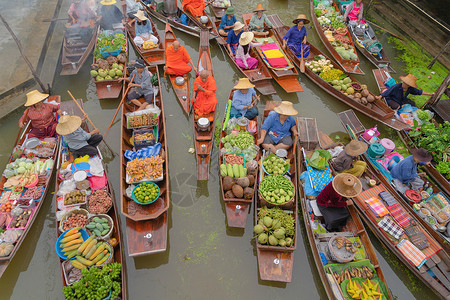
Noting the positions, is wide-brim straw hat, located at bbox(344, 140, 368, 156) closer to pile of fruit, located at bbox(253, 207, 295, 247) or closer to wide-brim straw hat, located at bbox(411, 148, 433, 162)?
wide-brim straw hat, located at bbox(411, 148, 433, 162)

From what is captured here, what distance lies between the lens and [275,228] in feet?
18.9

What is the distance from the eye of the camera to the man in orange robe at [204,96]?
26.8ft

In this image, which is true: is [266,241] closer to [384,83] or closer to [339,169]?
[339,169]

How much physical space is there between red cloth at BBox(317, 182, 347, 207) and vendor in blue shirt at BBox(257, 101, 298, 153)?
6.10 ft

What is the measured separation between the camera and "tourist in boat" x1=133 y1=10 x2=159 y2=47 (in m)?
10.7

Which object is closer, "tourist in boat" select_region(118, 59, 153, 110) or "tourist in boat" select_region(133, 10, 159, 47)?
"tourist in boat" select_region(118, 59, 153, 110)

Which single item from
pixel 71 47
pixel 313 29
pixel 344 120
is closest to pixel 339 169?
pixel 344 120

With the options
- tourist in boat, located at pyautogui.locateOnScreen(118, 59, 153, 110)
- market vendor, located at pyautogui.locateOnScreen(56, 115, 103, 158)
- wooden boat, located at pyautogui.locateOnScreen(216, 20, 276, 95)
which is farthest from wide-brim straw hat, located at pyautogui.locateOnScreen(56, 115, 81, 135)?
wooden boat, located at pyautogui.locateOnScreen(216, 20, 276, 95)

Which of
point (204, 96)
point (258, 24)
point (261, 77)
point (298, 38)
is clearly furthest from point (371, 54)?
point (204, 96)

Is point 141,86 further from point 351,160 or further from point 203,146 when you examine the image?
point 351,160

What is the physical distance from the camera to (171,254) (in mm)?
6316

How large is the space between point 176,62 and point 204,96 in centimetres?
250

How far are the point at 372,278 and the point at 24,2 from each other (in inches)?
773

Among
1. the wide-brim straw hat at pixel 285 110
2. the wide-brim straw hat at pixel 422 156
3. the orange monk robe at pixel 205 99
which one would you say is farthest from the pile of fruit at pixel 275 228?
the orange monk robe at pixel 205 99
